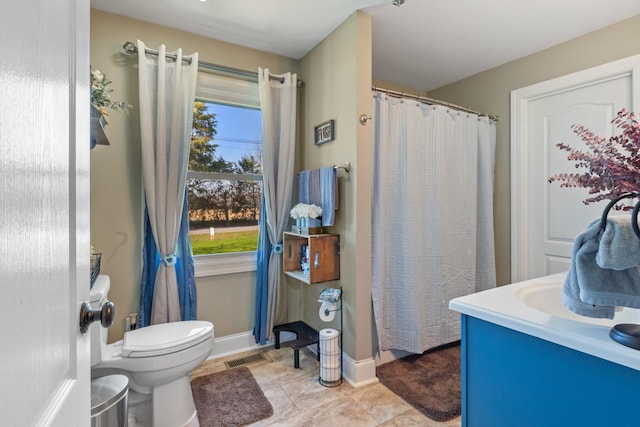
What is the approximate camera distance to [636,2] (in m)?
1.95

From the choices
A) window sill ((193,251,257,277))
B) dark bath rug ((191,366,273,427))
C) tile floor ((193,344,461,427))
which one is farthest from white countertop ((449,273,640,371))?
window sill ((193,251,257,277))

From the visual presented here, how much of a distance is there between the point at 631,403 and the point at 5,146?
135 centimetres

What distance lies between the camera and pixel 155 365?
5.11 feet

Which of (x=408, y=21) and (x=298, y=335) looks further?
(x=298, y=335)

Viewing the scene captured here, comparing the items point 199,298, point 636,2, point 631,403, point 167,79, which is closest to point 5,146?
point 631,403

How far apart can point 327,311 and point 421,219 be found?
94cm

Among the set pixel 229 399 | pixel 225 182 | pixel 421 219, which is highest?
pixel 225 182

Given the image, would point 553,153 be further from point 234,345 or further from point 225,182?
point 234,345

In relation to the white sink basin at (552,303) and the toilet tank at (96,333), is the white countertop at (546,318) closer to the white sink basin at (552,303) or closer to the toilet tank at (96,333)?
the white sink basin at (552,303)

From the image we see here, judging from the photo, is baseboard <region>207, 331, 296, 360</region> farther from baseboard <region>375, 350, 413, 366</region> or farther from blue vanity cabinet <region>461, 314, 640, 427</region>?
blue vanity cabinet <region>461, 314, 640, 427</region>

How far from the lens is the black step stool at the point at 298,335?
86.9 inches

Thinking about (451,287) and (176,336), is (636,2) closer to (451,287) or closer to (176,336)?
(451,287)

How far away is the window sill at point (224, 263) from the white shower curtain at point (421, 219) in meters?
1.01

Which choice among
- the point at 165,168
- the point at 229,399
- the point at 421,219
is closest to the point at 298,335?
the point at 229,399
